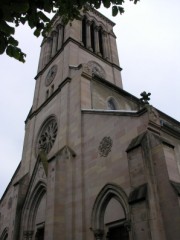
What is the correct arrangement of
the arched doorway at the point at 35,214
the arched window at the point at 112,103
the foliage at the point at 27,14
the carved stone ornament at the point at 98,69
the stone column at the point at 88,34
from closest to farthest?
1. the foliage at the point at 27,14
2. the arched doorway at the point at 35,214
3. the arched window at the point at 112,103
4. the carved stone ornament at the point at 98,69
5. the stone column at the point at 88,34

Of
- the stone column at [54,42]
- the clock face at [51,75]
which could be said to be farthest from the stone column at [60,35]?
the clock face at [51,75]

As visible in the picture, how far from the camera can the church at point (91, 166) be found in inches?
373

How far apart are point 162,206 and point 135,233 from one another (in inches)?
51.9

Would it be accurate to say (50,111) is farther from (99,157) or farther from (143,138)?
(143,138)

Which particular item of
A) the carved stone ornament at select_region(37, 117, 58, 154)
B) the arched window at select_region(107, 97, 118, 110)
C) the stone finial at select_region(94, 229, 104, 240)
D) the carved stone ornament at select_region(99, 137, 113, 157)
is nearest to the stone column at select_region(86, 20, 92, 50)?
the arched window at select_region(107, 97, 118, 110)

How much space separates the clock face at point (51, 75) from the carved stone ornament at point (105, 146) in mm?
11149

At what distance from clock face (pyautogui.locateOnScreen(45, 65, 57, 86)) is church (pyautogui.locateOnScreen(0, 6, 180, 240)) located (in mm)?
150

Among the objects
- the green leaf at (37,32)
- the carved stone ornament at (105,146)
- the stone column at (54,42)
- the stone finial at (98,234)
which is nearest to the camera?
the green leaf at (37,32)

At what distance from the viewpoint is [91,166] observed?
13266 mm

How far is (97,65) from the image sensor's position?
23.7 m

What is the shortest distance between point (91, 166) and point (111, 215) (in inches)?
107

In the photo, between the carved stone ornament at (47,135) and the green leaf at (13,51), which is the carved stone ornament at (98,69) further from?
the green leaf at (13,51)

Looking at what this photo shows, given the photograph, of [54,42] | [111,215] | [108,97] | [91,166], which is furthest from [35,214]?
[54,42]

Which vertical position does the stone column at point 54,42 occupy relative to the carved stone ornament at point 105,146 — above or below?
above
